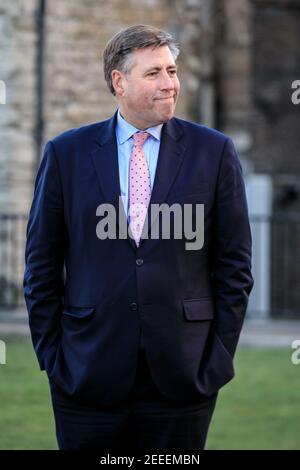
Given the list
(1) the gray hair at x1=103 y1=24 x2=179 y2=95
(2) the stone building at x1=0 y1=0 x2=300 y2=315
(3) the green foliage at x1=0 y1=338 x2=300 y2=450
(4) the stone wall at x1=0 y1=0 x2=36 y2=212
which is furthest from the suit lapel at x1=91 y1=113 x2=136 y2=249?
(4) the stone wall at x1=0 y1=0 x2=36 y2=212

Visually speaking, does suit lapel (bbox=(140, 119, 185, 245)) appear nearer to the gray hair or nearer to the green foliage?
the gray hair

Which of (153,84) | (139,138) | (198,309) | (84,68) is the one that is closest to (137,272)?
(198,309)

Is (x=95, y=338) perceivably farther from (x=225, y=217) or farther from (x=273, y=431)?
(x=273, y=431)

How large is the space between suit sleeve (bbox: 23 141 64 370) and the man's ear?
0.33 metres

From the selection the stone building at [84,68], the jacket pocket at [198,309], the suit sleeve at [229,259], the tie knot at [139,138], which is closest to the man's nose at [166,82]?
the tie knot at [139,138]

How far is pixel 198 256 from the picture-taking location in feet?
11.9

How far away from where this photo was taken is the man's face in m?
3.57

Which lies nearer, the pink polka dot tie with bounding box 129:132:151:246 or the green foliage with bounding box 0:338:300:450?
the pink polka dot tie with bounding box 129:132:151:246

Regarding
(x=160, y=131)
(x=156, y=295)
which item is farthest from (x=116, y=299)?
(x=160, y=131)

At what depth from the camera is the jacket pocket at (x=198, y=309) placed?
3.57 m

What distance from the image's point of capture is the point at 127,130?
12.2 feet

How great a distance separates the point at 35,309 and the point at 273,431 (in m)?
3.72

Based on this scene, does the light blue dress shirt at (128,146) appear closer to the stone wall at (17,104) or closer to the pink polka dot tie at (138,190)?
the pink polka dot tie at (138,190)

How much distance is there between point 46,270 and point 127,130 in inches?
21.4
